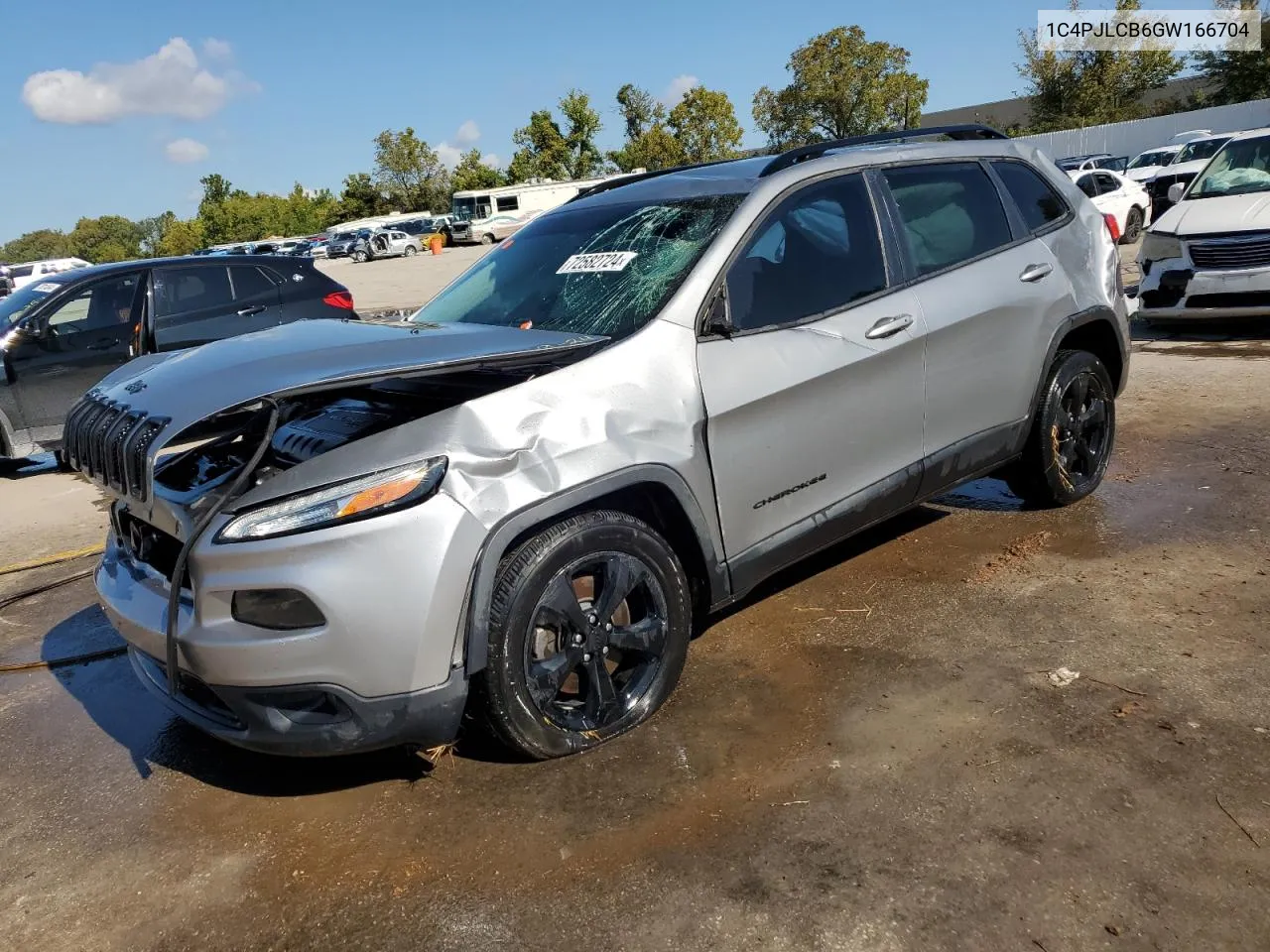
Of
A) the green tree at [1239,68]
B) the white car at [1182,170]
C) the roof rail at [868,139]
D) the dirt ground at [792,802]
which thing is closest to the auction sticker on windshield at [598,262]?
the roof rail at [868,139]

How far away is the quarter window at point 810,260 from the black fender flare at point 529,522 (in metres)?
0.66

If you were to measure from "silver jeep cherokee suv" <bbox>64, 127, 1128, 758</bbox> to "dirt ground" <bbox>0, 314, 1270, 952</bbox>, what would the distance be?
1.13 ft

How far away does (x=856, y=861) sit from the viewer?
2.56m

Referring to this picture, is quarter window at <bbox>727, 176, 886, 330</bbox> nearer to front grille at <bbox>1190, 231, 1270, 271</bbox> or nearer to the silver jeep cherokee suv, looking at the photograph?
the silver jeep cherokee suv

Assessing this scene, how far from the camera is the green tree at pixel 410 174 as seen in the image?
90.4m

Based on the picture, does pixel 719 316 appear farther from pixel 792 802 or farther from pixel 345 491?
pixel 792 802

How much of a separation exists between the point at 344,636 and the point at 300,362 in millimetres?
772

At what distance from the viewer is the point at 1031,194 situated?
15.5ft

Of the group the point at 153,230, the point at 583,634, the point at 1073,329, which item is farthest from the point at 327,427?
the point at 153,230

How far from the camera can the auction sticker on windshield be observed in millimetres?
3689

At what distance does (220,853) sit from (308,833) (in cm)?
25

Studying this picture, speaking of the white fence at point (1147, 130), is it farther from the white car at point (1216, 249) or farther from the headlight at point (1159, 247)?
the headlight at point (1159, 247)

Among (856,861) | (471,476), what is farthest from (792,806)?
(471,476)

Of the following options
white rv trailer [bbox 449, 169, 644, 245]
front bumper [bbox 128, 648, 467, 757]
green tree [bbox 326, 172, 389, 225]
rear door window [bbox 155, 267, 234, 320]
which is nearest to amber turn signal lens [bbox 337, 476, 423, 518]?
front bumper [bbox 128, 648, 467, 757]
